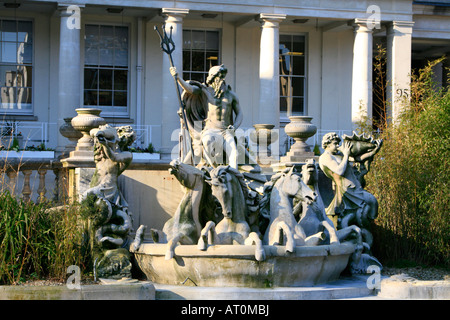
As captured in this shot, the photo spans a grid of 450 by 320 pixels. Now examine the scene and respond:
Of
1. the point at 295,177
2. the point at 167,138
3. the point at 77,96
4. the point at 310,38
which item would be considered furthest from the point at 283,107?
the point at 295,177

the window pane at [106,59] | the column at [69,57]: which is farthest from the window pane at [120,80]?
the column at [69,57]

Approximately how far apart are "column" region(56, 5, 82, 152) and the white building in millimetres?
32

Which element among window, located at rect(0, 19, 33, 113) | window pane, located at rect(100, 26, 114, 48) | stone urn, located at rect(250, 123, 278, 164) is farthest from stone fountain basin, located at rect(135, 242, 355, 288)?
window pane, located at rect(100, 26, 114, 48)

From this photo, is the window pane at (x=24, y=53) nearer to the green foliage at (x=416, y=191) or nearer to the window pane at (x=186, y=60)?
the window pane at (x=186, y=60)

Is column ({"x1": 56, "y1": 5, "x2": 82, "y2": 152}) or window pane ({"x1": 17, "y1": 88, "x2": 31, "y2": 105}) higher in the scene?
column ({"x1": 56, "y1": 5, "x2": 82, "y2": 152})

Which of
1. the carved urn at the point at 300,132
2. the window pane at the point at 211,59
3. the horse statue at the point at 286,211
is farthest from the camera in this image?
the window pane at the point at 211,59

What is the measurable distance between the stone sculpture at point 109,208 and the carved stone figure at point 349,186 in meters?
2.91

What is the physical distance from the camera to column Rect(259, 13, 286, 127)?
30453 millimetres

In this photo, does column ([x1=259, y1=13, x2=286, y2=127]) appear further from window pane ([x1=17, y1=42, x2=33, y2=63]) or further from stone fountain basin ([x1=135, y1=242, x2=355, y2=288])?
stone fountain basin ([x1=135, y1=242, x2=355, y2=288])

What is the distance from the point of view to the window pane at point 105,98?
31219mm

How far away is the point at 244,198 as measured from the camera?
11.4 meters

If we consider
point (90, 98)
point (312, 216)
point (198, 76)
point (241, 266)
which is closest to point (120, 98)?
point (90, 98)

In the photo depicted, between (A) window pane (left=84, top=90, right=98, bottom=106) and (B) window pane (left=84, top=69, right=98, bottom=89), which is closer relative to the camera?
(A) window pane (left=84, top=90, right=98, bottom=106)

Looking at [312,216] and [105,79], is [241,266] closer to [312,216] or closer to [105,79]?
[312,216]
